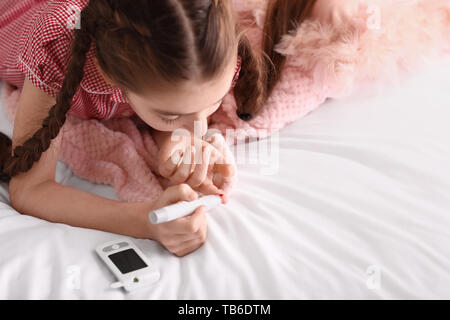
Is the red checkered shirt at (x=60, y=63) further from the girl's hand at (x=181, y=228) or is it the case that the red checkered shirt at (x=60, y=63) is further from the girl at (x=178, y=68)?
the girl's hand at (x=181, y=228)

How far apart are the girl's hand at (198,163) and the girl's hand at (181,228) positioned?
3.1 inches

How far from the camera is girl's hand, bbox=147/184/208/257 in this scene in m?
0.68

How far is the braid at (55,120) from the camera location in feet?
2.32

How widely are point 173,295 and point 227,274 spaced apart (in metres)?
0.08

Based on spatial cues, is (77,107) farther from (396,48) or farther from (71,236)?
(396,48)

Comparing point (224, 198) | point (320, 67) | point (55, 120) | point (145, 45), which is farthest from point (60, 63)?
point (320, 67)

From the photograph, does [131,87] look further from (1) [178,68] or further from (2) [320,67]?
(2) [320,67]

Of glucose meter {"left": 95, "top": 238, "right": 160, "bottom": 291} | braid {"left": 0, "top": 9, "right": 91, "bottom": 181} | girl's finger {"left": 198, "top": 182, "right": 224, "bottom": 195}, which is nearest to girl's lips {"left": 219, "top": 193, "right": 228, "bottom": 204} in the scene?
girl's finger {"left": 198, "top": 182, "right": 224, "bottom": 195}

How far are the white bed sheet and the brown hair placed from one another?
17cm

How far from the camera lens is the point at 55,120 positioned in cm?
74

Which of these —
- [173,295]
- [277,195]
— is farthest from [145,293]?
[277,195]

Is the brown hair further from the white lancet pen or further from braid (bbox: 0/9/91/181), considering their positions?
the white lancet pen

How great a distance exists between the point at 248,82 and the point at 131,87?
25 cm
